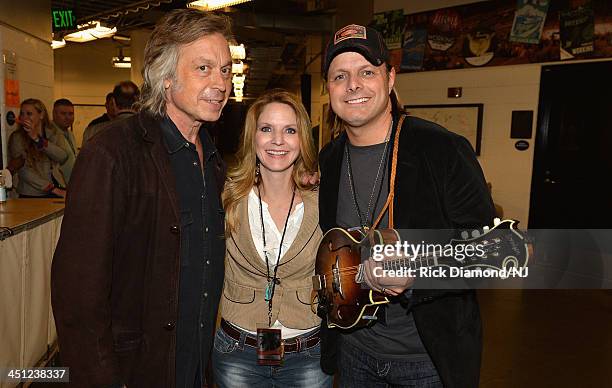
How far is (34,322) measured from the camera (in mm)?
3381

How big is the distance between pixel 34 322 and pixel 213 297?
207 cm

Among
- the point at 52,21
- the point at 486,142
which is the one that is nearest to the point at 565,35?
the point at 486,142

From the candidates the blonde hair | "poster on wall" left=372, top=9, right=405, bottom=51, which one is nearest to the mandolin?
the blonde hair

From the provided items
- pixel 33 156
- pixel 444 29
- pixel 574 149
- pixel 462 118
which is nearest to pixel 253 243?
pixel 33 156

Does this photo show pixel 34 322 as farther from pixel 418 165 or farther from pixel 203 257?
pixel 418 165

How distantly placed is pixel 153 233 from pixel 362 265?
31.0 inches

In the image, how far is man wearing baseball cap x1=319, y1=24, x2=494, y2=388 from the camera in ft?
6.09

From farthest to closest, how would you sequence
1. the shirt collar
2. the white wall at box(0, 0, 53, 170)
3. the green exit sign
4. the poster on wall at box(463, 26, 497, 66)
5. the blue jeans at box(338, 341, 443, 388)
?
the green exit sign < the poster on wall at box(463, 26, 497, 66) < the white wall at box(0, 0, 53, 170) < the blue jeans at box(338, 341, 443, 388) < the shirt collar

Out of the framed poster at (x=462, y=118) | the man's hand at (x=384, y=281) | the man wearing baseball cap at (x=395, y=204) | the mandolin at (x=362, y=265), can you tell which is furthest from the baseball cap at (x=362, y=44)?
the framed poster at (x=462, y=118)

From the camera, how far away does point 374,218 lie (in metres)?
2.02

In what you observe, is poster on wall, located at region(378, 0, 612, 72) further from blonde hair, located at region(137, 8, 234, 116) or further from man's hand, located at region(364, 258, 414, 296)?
blonde hair, located at region(137, 8, 234, 116)

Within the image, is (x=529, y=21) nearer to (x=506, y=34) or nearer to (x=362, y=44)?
(x=506, y=34)

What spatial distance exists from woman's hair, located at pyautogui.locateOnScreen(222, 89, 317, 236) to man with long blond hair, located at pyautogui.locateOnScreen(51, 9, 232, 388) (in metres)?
0.22

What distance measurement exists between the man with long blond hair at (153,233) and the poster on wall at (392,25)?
7626 millimetres
